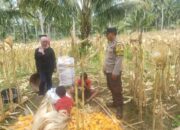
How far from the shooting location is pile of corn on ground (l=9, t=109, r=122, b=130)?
5254mm

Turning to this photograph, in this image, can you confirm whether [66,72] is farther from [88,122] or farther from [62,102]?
[62,102]

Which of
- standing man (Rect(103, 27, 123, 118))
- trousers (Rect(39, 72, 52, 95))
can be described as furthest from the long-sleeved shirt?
trousers (Rect(39, 72, 52, 95))

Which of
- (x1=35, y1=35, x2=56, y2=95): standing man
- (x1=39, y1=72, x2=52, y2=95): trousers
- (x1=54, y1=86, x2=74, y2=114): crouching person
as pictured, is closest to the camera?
(x1=54, y1=86, x2=74, y2=114): crouching person

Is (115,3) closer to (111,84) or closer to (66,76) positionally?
(66,76)

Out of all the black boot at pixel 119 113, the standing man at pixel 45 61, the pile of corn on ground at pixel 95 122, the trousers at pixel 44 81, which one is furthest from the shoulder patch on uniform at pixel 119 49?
the trousers at pixel 44 81

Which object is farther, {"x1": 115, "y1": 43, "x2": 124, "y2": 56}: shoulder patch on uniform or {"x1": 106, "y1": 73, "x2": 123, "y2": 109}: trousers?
{"x1": 106, "y1": 73, "x2": 123, "y2": 109}: trousers

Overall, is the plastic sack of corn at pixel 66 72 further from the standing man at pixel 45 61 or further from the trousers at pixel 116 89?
the trousers at pixel 116 89

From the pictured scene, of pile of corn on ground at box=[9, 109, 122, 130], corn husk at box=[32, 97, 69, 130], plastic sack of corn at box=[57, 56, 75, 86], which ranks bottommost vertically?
pile of corn on ground at box=[9, 109, 122, 130]

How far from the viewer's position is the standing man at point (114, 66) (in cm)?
573

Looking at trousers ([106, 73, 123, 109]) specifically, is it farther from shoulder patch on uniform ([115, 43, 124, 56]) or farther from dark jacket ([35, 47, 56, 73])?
dark jacket ([35, 47, 56, 73])

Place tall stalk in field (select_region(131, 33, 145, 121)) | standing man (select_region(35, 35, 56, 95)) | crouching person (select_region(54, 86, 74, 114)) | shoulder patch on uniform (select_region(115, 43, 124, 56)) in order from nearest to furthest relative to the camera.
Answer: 1. crouching person (select_region(54, 86, 74, 114))
2. shoulder patch on uniform (select_region(115, 43, 124, 56))
3. tall stalk in field (select_region(131, 33, 145, 121))
4. standing man (select_region(35, 35, 56, 95))

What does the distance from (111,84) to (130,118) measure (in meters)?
0.66

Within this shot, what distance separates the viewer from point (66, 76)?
7.11 m

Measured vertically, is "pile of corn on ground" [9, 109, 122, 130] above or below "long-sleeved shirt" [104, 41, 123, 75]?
below
